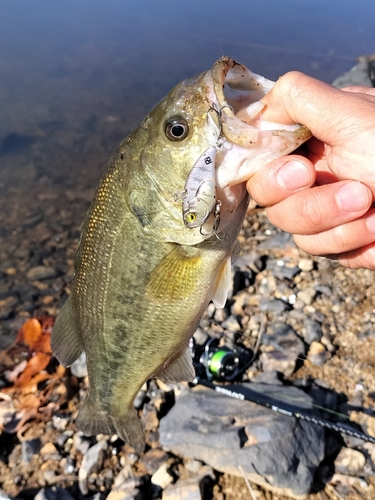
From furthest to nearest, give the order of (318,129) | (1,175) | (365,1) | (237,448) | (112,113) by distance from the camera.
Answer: (365,1) → (112,113) → (1,175) → (237,448) → (318,129)

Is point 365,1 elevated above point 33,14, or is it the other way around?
point 365,1

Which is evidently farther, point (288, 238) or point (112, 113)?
point (112, 113)

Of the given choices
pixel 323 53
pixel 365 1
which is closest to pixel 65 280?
pixel 323 53

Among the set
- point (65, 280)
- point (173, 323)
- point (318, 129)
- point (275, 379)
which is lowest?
point (65, 280)

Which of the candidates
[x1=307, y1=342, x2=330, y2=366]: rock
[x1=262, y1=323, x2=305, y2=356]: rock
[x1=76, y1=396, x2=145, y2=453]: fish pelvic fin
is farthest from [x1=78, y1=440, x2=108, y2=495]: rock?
[x1=307, y1=342, x2=330, y2=366]: rock

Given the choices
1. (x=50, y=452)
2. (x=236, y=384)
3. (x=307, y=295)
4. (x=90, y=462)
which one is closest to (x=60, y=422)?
(x=50, y=452)

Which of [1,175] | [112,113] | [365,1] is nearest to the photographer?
[1,175]

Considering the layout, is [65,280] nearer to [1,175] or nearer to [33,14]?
[1,175]

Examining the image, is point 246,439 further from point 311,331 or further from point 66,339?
point 66,339
